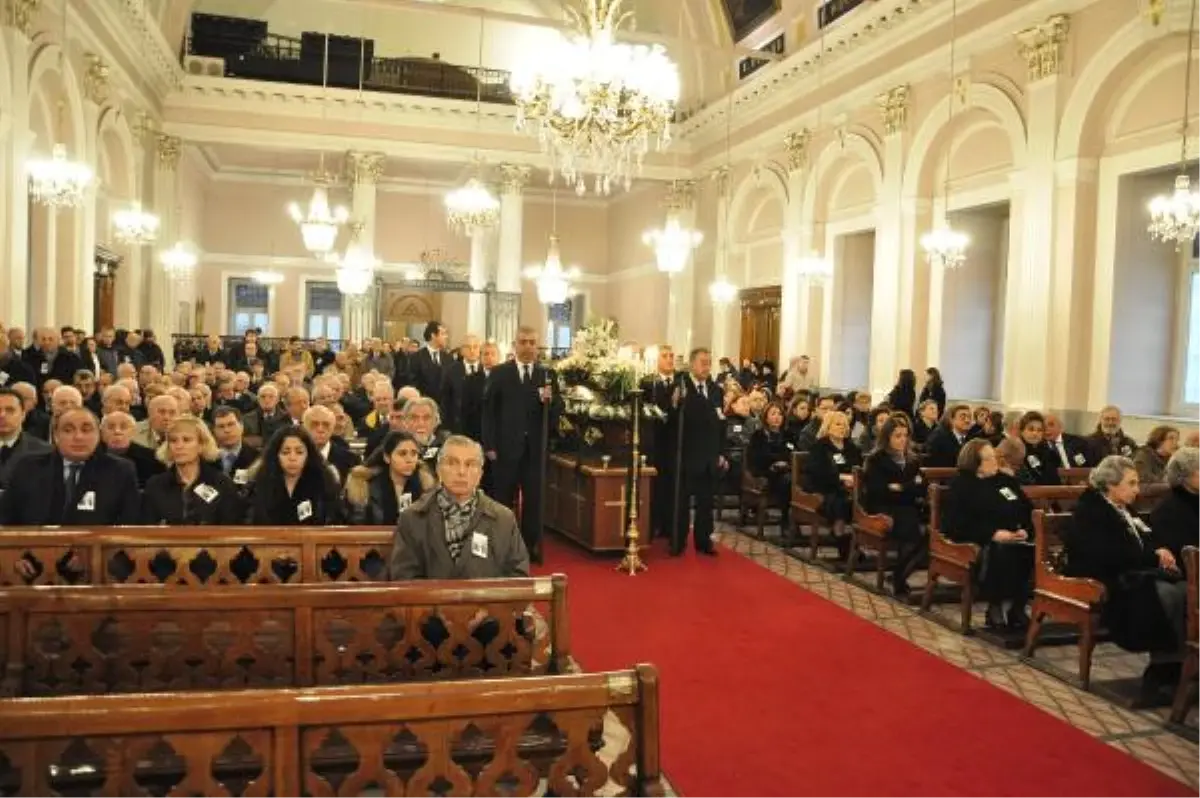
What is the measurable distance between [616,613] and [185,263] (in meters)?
14.2

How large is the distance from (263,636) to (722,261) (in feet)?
54.7

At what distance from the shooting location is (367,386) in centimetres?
932

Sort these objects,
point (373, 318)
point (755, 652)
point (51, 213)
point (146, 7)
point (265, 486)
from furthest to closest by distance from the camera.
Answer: point (373, 318) < point (146, 7) < point (51, 213) < point (755, 652) < point (265, 486)

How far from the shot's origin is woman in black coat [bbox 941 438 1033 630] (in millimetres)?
5906

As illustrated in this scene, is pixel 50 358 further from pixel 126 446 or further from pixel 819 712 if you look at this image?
pixel 819 712

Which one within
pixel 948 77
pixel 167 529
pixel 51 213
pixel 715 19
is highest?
pixel 715 19

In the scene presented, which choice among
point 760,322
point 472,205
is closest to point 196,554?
point 472,205

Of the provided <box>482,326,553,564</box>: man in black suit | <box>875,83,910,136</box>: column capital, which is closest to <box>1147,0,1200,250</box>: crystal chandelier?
<box>875,83,910,136</box>: column capital

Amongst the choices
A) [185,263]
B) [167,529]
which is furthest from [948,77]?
[185,263]

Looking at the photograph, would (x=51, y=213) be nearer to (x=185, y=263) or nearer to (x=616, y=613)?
(x=185, y=263)

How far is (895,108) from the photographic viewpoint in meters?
13.5

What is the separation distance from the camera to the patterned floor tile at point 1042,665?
431cm

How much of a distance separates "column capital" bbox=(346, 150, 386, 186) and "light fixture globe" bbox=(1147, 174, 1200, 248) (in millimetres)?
14115

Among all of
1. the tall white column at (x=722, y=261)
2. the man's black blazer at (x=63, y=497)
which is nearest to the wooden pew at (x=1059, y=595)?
the man's black blazer at (x=63, y=497)
